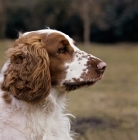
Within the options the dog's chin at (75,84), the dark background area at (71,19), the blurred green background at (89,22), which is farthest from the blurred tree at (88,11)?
the dog's chin at (75,84)

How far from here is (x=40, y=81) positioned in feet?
14.7

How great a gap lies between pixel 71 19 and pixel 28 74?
4432 centimetres

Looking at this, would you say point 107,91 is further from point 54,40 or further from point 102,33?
point 102,33

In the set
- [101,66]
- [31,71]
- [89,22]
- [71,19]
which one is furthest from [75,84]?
[71,19]

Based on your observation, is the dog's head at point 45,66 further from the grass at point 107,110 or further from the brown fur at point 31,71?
the grass at point 107,110

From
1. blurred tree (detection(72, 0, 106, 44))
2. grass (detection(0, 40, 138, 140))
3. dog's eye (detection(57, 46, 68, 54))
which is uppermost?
dog's eye (detection(57, 46, 68, 54))

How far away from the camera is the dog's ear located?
176 inches

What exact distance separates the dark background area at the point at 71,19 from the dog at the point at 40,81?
40.2 meters

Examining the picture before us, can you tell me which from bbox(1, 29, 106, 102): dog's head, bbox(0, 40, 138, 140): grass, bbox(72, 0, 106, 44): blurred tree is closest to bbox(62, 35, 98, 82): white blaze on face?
bbox(1, 29, 106, 102): dog's head

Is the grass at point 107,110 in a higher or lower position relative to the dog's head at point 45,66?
lower

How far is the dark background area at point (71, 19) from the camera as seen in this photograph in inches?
1837

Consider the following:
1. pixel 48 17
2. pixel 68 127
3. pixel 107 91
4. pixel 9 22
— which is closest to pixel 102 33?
pixel 48 17

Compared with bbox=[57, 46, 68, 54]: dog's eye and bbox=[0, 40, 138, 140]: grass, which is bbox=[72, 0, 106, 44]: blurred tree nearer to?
bbox=[0, 40, 138, 140]: grass

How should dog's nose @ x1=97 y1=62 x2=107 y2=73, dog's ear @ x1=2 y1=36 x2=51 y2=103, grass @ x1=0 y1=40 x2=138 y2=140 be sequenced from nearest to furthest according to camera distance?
dog's ear @ x1=2 y1=36 x2=51 y2=103
dog's nose @ x1=97 y1=62 x2=107 y2=73
grass @ x1=0 y1=40 x2=138 y2=140
